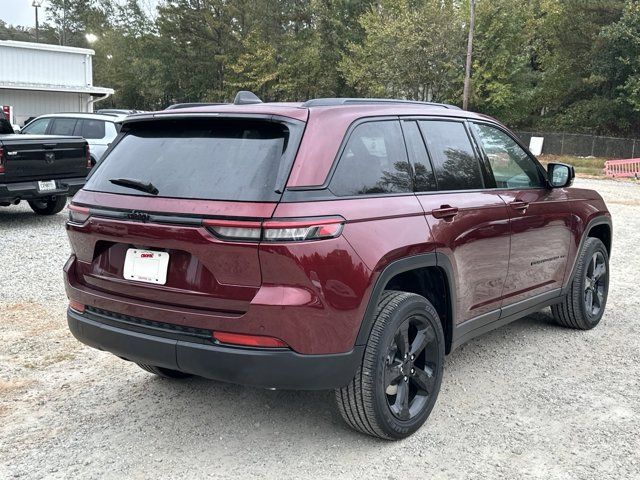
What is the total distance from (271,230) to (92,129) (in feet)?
36.4

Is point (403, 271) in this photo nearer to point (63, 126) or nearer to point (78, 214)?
point (78, 214)

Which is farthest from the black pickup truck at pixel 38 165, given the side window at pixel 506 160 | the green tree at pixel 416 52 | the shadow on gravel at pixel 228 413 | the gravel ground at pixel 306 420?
the green tree at pixel 416 52

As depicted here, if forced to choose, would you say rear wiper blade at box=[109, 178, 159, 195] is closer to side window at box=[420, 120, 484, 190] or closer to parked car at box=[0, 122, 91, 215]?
side window at box=[420, 120, 484, 190]

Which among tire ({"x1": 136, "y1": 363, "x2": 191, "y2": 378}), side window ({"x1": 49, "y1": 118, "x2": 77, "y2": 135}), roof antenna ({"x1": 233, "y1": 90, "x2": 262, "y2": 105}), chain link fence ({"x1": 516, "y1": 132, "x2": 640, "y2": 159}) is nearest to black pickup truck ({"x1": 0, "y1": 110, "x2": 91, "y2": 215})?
side window ({"x1": 49, "y1": 118, "x2": 77, "y2": 135})

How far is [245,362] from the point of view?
2836 millimetres

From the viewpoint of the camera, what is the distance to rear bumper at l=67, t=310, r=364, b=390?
2.84m

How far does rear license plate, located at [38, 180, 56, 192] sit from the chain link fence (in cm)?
3248

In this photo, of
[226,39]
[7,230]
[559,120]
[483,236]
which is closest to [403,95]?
[559,120]

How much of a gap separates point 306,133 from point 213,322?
1009mm

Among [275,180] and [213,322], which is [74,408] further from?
[275,180]

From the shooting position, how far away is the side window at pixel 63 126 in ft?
41.6

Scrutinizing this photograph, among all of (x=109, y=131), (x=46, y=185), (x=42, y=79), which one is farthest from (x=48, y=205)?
(x=42, y=79)

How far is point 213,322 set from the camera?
289 centimetres

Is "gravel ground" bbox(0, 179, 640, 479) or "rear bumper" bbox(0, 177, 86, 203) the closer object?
"gravel ground" bbox(0, 179, 640, 479)
